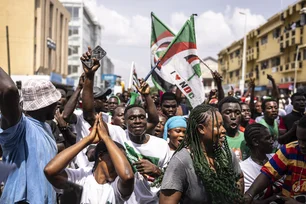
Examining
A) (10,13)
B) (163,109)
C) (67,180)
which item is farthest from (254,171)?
(10,13)

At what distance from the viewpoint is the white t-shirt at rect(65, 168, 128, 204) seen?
2898 millimetres

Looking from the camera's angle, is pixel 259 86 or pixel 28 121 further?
pixel 259 86

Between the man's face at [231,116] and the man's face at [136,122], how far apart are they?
48.7 inches

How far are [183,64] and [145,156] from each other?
350 cm

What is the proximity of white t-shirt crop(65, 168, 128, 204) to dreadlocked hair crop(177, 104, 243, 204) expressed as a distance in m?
0.55

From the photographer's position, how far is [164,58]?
712cm

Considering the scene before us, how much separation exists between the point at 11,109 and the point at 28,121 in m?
0.33

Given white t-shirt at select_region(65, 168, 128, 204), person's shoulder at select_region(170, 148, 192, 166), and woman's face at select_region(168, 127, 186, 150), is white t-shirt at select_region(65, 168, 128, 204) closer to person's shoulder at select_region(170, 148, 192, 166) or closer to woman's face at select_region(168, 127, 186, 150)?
person's shoulder at select_region(170, 148, 192, 166)

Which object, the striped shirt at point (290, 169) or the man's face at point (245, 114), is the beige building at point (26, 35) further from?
the striped shirt at point (290, 169)

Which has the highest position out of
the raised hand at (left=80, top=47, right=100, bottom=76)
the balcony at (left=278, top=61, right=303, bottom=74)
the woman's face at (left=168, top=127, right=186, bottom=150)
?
the balcony at (left=278, top=61, right=303, bottom=74)

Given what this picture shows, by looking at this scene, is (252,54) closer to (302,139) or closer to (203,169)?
(302,139)

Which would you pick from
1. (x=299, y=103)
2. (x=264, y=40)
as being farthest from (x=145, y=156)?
(x=264, y=40)

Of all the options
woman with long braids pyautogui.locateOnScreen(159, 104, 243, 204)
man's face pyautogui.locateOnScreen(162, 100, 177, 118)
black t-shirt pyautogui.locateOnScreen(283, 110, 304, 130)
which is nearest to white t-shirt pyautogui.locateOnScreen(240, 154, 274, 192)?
woman with long braids pyautogui.locateOnScreen(159, 104, 243, 204)

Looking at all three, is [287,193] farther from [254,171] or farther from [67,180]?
[67,180]
